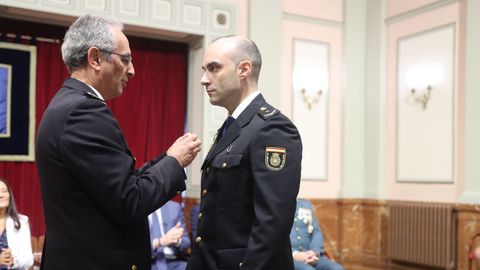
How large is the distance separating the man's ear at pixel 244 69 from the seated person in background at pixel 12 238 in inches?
95.4

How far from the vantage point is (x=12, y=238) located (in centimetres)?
388

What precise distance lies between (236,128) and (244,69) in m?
0.24

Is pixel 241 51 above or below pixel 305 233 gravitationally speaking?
above

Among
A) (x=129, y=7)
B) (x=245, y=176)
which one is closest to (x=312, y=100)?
(x=129, y=7)

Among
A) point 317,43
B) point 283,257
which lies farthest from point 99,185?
point 317,43

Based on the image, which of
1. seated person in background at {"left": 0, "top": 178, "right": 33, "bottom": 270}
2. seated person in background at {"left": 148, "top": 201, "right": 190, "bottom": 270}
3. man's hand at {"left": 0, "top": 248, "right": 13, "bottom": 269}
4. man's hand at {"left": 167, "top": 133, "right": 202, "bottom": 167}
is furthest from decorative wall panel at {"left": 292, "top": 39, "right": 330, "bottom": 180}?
man's hand at {"left": 167, "top": 133, "right": 202, "bottom": 167}

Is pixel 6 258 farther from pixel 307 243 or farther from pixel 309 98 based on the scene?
pixel 309 98

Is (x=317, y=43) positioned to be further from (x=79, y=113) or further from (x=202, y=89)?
(x=79, y=113)

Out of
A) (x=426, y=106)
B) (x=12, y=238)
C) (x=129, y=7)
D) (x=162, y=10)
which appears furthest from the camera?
(x=426, y=106)

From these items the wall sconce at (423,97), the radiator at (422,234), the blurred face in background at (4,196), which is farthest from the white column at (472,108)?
the blurred face in background at (4,196)

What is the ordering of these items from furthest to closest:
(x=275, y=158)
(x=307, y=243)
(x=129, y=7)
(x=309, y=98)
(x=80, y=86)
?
1. (x=309, y=98)
2. (x=129, y=7)
3. (x=307, y=243)
4. (x=275, y=158)
5. (x=80, y=86)

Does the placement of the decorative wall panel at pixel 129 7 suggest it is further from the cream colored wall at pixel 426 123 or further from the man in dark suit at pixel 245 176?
the man in dark suit at pixel 245 176

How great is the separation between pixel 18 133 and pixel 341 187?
12.3 feet

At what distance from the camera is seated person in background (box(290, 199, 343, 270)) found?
16.1ft
